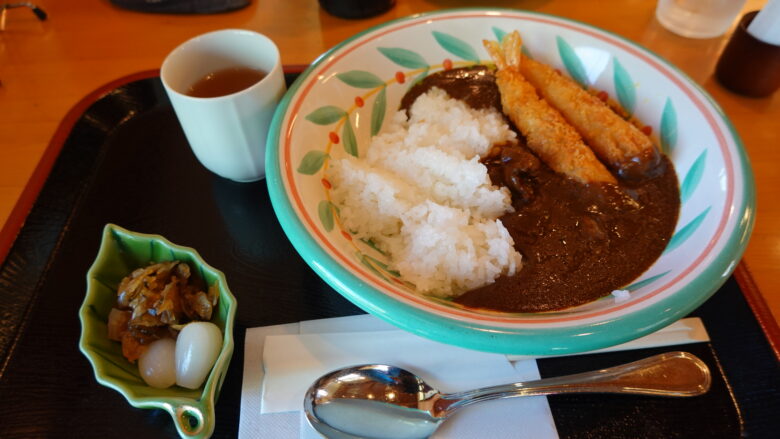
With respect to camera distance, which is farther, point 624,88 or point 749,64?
point 749,64

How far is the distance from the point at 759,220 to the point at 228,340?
1.77 meters

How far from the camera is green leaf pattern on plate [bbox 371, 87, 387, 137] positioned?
173 cm

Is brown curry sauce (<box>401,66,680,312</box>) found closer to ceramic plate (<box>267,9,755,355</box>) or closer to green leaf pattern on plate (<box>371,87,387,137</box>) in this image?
ceramic plate (<box>267,9,755,355</box>)

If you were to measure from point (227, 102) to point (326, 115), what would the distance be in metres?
0.35

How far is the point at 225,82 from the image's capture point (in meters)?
1.59

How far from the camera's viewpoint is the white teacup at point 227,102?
1360 mm

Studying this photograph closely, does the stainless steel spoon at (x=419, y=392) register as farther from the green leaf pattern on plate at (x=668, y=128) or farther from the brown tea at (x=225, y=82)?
the brown tea at (x=225, y=82)

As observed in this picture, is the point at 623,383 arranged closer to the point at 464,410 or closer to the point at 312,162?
the point at 464,410

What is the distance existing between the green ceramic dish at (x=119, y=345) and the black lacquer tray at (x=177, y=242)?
0.34ft

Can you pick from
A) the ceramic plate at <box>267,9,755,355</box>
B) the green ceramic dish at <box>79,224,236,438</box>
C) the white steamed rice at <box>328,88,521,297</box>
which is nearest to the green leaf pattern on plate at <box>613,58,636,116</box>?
the ceramic plate at <box>267,9,755,355</box>

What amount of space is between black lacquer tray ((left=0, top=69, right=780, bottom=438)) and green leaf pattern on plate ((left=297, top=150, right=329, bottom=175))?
0.26 m

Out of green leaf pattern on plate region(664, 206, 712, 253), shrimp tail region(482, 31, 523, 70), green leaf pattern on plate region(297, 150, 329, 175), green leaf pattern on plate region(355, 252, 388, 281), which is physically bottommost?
green leaf pattern on plate region(355, 252, 388, 281)

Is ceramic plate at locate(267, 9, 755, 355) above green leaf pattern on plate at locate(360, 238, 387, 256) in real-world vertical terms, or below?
above

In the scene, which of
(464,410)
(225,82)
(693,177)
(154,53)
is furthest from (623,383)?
(154,53)
